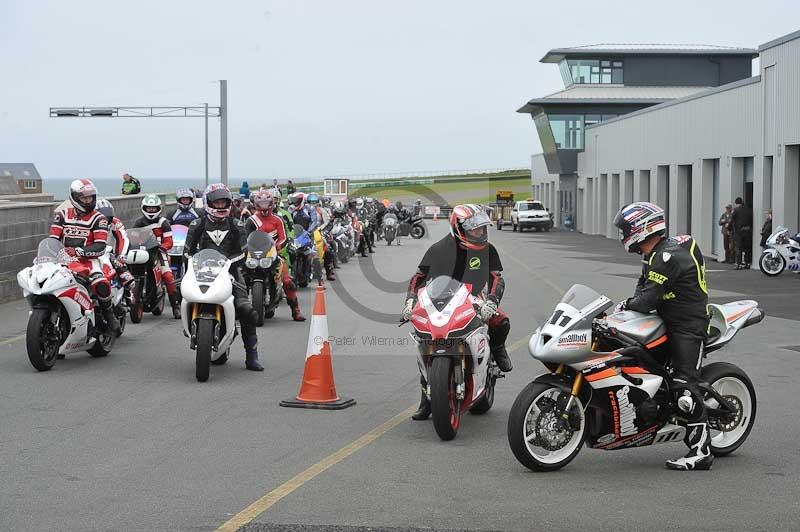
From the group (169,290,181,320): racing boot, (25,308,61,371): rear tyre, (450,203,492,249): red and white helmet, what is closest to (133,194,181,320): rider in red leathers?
(169,290,181,320): racing boot

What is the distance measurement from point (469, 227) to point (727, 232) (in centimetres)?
2723

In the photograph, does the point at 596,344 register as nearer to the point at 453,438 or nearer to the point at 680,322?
the point at 680,322

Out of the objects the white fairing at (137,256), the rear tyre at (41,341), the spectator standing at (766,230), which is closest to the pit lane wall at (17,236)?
the white fairing at (137,256)

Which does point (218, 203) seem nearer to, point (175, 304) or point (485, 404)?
point (485, 404)

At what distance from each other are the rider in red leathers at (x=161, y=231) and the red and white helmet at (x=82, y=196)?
3.86 metres

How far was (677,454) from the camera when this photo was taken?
8648mm

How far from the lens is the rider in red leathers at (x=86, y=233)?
13289mm

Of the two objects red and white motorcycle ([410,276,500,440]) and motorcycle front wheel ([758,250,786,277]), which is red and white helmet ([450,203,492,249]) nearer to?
red and white motorcycle ([410,276,500,440])

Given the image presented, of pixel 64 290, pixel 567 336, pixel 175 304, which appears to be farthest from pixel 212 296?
pixel 175 304

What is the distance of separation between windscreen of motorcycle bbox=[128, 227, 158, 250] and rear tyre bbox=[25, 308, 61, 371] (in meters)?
4.49

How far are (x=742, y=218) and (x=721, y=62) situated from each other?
58.1 m

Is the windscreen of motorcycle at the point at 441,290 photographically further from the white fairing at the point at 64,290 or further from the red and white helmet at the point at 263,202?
the red and white helmet at the point at 263,202

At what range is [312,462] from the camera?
8.26 metres

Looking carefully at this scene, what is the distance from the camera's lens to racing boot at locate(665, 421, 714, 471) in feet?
26.6
